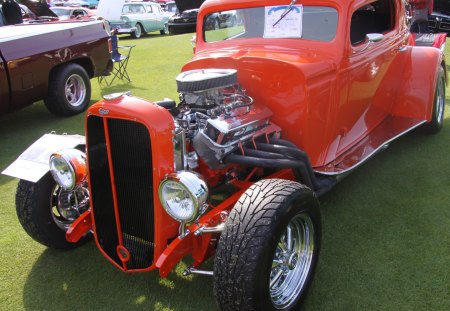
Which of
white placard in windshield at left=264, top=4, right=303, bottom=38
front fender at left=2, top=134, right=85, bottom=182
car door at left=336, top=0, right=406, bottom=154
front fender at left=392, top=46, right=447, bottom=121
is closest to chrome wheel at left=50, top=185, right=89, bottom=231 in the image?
front fender at left=2, top=134, right=85, bottom=182

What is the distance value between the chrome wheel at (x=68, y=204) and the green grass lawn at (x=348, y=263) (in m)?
0.24

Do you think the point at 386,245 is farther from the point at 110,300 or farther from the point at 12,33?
the point at 12,33

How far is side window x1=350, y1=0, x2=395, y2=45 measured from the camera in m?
4.04

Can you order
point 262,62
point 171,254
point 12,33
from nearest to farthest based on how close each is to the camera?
point 171,254, point 262,62, point 12,33

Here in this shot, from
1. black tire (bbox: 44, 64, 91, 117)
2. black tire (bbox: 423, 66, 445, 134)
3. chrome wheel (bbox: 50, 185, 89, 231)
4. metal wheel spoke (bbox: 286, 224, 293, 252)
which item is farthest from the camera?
black tire (bbox: 44, 64, 91, 117)

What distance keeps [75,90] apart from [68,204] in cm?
383

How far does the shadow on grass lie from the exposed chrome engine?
766 mm

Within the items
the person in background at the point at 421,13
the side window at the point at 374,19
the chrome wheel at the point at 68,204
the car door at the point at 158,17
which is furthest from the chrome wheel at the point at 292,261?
the car door at the point at 158,17

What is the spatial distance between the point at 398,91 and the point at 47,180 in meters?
A: 3.38

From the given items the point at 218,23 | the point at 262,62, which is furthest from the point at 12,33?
the point at 262,62

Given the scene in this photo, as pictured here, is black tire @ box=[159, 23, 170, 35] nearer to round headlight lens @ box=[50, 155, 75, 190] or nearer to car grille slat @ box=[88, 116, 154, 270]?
round headlight lens @ box=[50, 155, 75, 190]

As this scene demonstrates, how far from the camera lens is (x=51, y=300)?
254 centimetres

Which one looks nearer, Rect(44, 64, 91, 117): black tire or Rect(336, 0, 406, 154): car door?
Rect(336, 0, 406, 154): car door

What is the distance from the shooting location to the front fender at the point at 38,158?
106 inches
